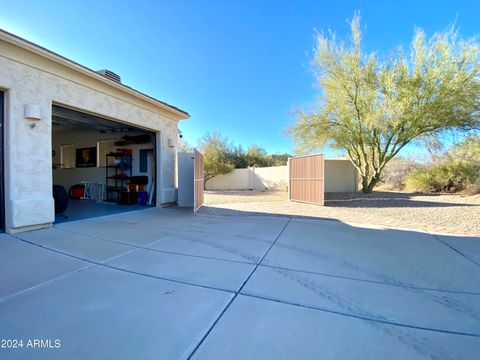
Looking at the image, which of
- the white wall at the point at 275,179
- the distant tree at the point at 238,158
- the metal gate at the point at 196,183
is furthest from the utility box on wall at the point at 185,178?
the distant tree at the point at 238,158

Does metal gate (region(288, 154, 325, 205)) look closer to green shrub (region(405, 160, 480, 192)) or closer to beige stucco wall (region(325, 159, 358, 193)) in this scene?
beige stucco wall (region(325, 159, 358, 193))

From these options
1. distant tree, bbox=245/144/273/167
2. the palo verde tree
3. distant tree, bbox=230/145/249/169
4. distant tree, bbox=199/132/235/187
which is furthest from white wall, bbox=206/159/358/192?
distant tree, bbox=245/144/273/167

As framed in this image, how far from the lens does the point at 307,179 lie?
10273 millimetres

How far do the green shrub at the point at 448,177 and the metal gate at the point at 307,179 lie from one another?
906 cm

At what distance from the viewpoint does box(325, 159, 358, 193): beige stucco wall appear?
Result: 14930mm

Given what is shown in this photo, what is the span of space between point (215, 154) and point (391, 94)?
12726mm

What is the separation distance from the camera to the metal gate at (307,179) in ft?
30.8

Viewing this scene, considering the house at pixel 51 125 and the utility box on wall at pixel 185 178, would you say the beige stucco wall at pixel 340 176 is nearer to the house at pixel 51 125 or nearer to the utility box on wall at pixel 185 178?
the utility box on wall at pixel 185 178

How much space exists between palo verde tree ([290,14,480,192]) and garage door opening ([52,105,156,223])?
7.73 meters

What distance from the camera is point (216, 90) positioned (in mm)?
13430

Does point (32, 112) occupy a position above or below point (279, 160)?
below

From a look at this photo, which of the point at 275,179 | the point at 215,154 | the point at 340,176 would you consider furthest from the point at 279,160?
the point at 340,176

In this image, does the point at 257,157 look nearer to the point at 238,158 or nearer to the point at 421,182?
the point at 238,158

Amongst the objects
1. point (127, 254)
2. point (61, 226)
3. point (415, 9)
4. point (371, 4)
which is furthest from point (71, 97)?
point (415, 9)
